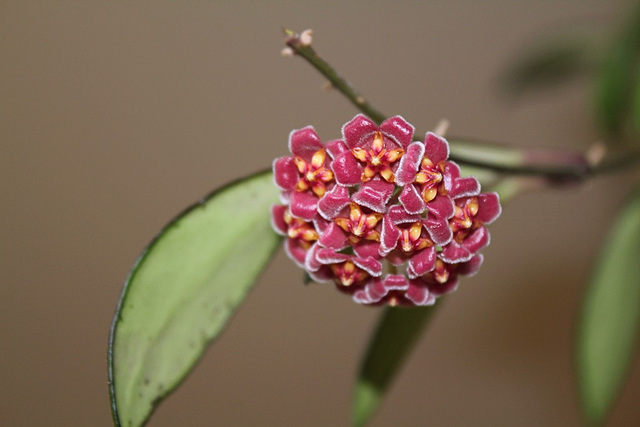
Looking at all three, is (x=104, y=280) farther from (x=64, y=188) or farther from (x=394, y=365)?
(x=394, y=365)

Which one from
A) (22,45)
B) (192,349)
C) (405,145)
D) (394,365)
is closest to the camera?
(405,145)

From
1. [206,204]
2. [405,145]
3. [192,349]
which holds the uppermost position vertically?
[405,145]

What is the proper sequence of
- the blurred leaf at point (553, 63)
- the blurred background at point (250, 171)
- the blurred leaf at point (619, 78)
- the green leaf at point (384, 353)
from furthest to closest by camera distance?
the blurred background at point (250, 171) → the blurred leaf at point (553, 63) → the blurred leaf at point (619, 78) → the green leaf at point (384, 353)

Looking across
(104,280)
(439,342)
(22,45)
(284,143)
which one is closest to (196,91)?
(284,143)

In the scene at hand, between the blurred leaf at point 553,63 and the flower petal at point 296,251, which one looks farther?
the blurred leaf at point 553,63

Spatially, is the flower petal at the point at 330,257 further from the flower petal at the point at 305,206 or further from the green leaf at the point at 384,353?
the green leaf at the point at 384,353

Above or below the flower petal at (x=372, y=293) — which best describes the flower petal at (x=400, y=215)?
above

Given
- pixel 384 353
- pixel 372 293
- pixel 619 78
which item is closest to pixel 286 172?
pixel 372 293

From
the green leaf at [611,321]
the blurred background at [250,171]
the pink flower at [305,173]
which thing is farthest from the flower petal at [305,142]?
the blurred background at [250,171]

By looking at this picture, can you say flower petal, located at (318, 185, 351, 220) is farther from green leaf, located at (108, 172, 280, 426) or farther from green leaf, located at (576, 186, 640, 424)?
green leaf, located at (576, 186, 640, 424)
